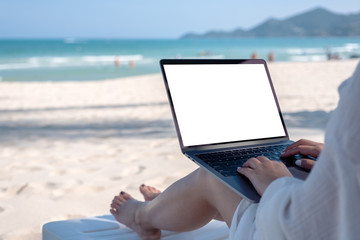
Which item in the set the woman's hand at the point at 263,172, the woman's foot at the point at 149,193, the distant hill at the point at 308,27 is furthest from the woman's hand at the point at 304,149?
the distant hill at the point at 308,27

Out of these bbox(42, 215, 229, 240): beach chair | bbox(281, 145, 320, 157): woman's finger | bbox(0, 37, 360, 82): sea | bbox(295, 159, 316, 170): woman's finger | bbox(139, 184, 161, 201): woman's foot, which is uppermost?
bbox(0, 37, 360, 82): sea

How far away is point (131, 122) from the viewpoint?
5691mm

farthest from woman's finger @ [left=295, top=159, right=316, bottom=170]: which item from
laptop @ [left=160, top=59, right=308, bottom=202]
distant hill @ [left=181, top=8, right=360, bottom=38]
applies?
distant hill @ [left=181, top=8, right=360, bottom=38]

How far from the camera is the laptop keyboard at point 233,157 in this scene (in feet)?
4.55

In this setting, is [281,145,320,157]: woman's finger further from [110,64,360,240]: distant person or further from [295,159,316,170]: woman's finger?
[110,64,360,240]: distant person

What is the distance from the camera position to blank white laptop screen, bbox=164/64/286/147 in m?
1.66

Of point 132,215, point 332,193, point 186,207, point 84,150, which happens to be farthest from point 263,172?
point 84,150

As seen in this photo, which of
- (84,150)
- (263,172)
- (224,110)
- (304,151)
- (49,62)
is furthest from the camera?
(49,62)

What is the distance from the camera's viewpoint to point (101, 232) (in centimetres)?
201

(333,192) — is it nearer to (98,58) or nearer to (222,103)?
(222,103)

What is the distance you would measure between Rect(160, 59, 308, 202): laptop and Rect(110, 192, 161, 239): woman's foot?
18.7 inches

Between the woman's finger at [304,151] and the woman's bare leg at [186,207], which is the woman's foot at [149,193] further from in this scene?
the woman's finger at [304,151]

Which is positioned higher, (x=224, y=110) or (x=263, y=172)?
(x=224, y=110)

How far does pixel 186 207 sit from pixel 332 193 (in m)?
0.89
